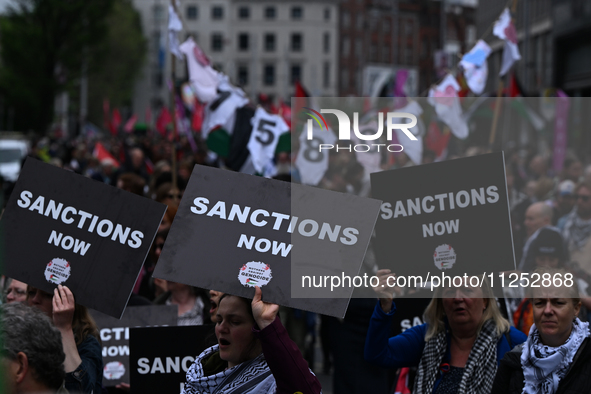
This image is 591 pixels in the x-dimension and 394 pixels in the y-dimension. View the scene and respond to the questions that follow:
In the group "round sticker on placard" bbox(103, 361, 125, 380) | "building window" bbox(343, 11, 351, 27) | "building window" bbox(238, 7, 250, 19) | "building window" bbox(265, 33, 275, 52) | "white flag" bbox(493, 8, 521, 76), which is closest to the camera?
"round sticker on placard" bbox(103, 361, 125, 380)

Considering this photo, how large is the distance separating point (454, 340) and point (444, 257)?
1.66 ft

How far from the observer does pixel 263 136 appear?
10.9 m

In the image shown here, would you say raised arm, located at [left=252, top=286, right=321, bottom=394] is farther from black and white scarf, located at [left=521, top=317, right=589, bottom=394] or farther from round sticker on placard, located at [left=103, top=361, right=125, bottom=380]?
round sticker on placard, located at [left=103, top=361, right=125, bottom=380]

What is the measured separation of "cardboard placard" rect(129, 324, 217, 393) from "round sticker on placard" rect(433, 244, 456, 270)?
131 centimetres

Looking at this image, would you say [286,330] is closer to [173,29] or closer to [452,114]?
[452,114]

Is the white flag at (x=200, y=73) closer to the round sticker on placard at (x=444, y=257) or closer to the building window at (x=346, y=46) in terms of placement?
the round sticker on placard at (x=444, y=257)

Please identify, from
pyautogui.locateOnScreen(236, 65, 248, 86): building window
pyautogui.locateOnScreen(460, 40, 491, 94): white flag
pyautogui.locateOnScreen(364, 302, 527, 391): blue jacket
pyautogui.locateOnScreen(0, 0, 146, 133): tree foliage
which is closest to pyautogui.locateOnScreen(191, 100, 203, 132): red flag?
pyautogui.locateOnScreen(460, 40, 491, 94): white flag

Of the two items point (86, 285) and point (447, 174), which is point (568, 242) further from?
point (86, 285)

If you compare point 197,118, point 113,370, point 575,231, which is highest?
point 197,118

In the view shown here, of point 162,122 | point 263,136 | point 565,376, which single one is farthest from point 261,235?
point 162,122

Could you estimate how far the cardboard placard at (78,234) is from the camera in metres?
3.83

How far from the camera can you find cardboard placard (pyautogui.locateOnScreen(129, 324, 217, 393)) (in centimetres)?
465

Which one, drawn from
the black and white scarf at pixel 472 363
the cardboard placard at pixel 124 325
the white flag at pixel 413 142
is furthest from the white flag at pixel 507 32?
the black and white scarf at pixel 472 363

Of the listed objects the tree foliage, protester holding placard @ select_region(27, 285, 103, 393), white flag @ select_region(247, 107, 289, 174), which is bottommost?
protester holding placard @ select_region(27, 285, 103, 393)
